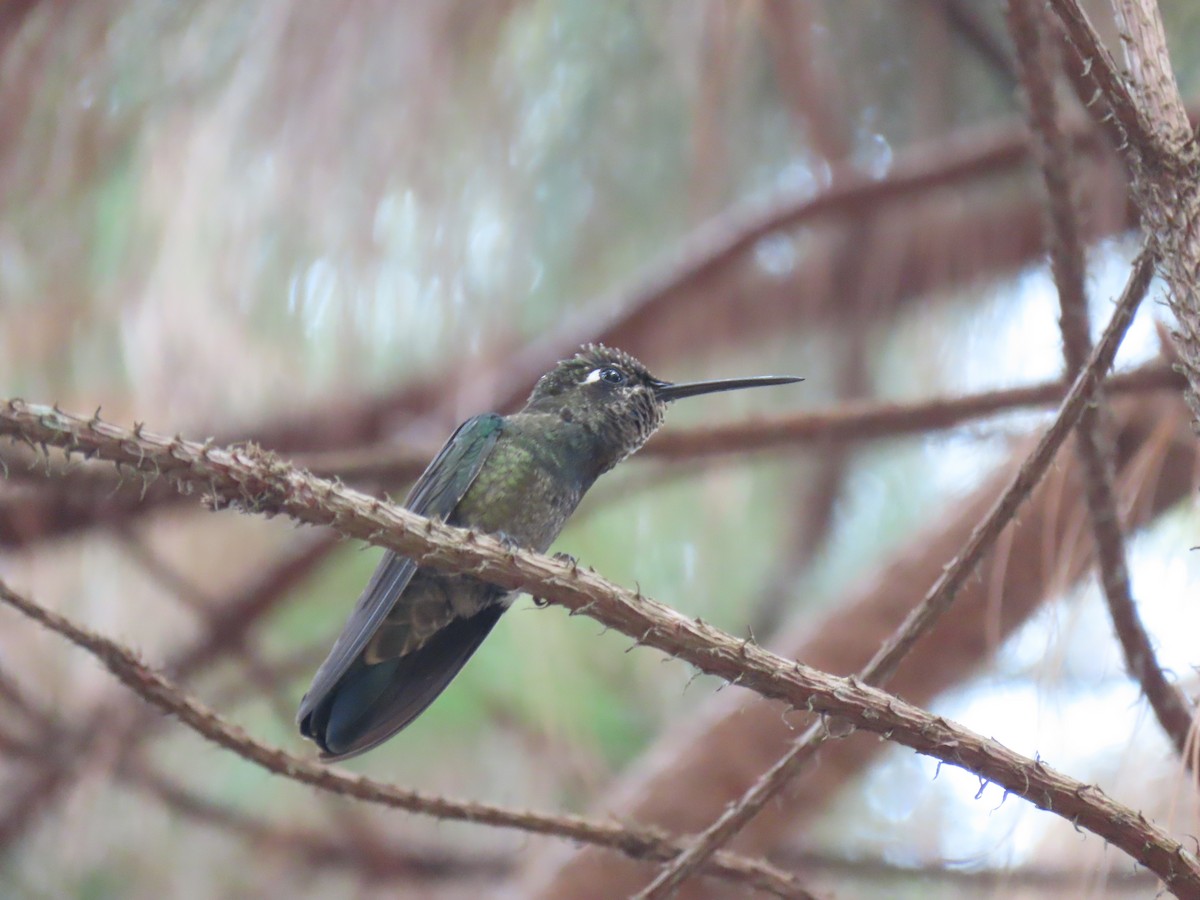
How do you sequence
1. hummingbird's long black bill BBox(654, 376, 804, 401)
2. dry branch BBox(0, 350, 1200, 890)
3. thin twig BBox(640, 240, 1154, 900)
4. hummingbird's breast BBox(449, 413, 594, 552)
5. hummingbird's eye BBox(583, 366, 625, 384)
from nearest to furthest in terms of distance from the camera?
dry branch BBox(0, 350, 1200, 890) → thin twig BBox(640, 240, 1154, 900) → hummingbird's long black bill BBox(654, 376, 804, 401) → hummingbird's breast BBox(449, 413, 594, 552) → hummingbird's eye BBox(583, 366, 625, 384)

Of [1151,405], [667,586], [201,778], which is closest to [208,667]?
[201,778]

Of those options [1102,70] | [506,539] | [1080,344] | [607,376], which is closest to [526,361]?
[607,376]

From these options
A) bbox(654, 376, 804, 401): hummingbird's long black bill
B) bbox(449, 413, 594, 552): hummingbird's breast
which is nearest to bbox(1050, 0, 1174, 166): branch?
bbox(654, 376, 804, 401): hummingbird's long black bill

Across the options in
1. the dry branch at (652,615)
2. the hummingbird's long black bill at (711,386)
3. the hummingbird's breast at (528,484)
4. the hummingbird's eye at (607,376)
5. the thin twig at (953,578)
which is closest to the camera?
the dry branch at (652,615)

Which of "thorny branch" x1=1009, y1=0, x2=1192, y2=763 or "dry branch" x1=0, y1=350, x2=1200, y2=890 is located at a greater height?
"thorny branch" x1=1009, y1=0, x2=1192, y2=763

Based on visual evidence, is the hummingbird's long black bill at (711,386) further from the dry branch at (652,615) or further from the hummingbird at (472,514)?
the dry branch at (652,615)

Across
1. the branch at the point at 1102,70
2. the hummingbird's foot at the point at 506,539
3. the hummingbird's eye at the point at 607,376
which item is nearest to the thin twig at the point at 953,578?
the branch at the point at 1102,70

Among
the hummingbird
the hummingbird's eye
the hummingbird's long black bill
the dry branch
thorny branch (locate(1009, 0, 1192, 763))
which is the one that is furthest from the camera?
the hummingbird's eye

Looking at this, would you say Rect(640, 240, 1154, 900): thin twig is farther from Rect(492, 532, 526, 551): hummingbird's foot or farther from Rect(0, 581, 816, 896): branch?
Rect(492, 532, 526, 551): hummingbird's foot
